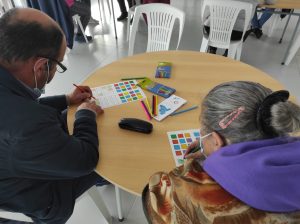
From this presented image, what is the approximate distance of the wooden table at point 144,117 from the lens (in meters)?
0.98

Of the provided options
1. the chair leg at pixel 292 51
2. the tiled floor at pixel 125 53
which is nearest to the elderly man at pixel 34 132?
the tiled floor at pixel 125 53

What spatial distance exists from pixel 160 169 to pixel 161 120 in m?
0.28

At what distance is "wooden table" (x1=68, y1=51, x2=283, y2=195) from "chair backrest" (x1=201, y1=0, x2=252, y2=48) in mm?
876

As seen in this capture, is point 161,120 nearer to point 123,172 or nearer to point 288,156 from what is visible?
point 123,172

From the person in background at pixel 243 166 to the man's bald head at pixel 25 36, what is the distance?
646 mm

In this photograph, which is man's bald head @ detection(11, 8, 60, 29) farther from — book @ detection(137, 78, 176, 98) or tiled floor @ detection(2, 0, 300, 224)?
tiled floor @ detection(2, 0, 300, 224)

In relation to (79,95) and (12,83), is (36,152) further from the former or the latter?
(79,95)

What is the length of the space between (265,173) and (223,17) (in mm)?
2114

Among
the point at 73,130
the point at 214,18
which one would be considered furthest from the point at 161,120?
the point at 214,18

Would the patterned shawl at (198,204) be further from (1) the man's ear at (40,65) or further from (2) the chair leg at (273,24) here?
(2) the chair leg at (273,24)

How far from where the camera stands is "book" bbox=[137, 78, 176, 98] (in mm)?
1339

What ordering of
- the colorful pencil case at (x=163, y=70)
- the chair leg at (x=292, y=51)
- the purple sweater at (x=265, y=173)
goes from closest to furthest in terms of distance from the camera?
the purple sweater at (x=265, y=173) → the colorful pencil case at (x=163, y=70) → the chair leg at (x=292, y=51)

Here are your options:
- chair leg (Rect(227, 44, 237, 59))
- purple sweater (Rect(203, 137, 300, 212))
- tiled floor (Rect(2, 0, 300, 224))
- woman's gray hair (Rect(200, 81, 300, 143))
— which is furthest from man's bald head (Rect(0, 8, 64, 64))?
chair leg (Rect(227, 44, 237, 59))

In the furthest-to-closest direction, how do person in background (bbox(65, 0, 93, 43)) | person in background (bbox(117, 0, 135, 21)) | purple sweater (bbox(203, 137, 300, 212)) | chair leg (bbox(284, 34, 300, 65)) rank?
person in background (bbox(117, 0, 135, 21)) < person in background (bbox(65, 0, 93, 43)) < chair leg (bbox(284, 34, 300, 65)) < purple sweater (bbox(203, 137, 300, 212))
